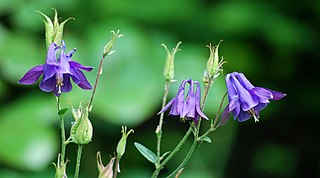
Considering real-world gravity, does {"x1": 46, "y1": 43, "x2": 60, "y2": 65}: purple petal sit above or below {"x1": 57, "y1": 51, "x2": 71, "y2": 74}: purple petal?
above

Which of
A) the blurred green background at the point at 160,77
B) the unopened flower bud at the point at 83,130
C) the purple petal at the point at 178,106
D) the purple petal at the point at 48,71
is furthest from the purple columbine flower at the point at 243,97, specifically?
the blurred green background at the point at 160,77

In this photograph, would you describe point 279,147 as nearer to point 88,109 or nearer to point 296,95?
point 296,95

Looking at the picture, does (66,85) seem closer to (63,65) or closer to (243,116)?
(63,65)

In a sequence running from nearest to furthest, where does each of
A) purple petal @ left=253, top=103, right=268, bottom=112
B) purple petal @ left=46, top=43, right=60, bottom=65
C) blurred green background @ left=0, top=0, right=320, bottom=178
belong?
purple petal @ left=46, top=43, right=60, bottom=65, purple petal @ left=253, top=103, right=268, bottom=112, blurred green background @ left=0, top=0, right=320, bottom=178

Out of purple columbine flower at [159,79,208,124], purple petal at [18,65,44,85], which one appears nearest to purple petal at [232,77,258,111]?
purple columbine flower at [159,79,208,124]

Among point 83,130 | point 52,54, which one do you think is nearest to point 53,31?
point 52,54

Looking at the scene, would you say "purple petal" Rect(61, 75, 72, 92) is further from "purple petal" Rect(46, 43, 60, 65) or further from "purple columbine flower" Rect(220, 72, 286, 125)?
"purple columbine flower" Rect(220, 72, 286, 125)
